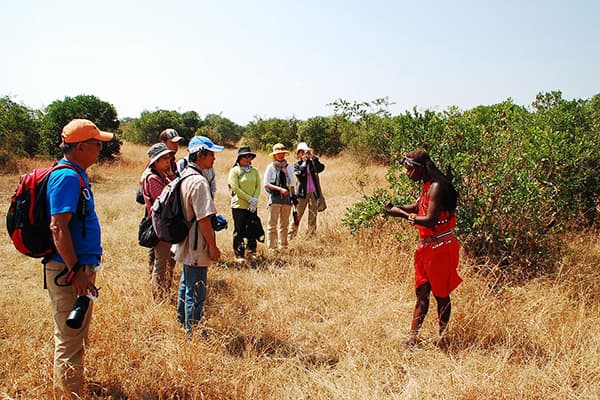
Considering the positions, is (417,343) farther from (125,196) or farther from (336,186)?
(125,196)

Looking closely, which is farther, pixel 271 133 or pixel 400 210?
pixel 271 133

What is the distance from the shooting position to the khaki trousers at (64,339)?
2.38 metres

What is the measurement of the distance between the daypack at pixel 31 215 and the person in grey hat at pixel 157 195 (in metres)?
1.55

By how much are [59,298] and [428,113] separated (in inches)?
176

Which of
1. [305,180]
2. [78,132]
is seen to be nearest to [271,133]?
[305,180]

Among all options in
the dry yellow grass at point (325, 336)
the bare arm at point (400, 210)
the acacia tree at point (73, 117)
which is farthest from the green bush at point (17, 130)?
the bare arm at point (400, 210)

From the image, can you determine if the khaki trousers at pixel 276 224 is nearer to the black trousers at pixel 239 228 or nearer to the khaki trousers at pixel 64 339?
the black trousers at pixel 239 228

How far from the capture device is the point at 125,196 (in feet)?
35.1

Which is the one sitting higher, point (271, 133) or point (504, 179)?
point (271, 133)

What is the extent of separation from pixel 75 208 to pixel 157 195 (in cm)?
162

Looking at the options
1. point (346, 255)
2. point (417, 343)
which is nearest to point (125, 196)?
point (346, 255)

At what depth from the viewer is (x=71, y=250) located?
7.48ft

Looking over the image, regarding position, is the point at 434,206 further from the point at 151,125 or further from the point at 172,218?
the point at 151,125

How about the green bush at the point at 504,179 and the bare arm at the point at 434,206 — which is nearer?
the bare arm at the point at 434,206
